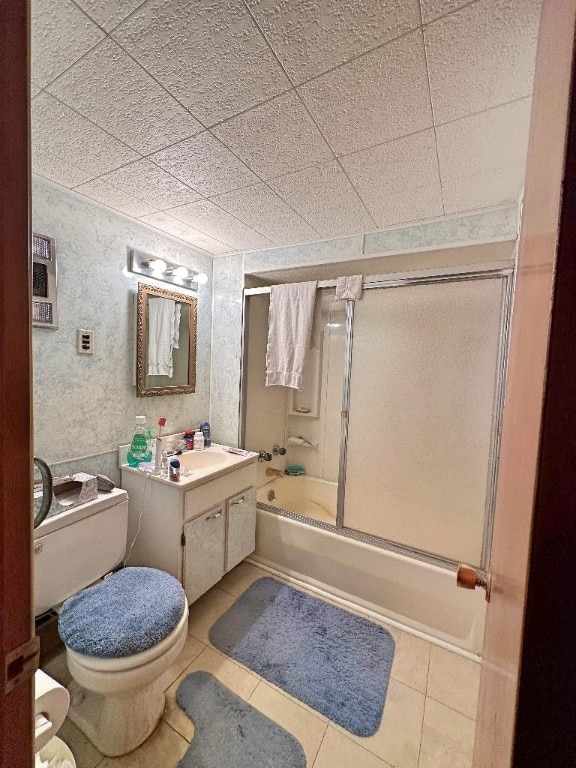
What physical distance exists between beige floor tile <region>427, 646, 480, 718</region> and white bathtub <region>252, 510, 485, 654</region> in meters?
0.07

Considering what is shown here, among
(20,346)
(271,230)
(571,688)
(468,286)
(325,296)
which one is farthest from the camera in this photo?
(325,296)

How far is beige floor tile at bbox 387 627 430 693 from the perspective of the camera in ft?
4.43

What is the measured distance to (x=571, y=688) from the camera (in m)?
0.27

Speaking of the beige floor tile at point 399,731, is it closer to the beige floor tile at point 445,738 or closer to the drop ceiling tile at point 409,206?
the beige floor tile at point 445,738

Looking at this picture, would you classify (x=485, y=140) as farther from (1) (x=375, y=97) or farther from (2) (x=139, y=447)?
(2) (x=139, y=447)

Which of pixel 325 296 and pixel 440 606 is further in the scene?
pixel 325 296

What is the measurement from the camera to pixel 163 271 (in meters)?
1.92

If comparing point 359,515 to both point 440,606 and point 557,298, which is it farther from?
point 557,298

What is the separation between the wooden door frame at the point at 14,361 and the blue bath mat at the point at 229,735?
1.03 m

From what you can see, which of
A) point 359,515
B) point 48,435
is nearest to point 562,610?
point 359,515

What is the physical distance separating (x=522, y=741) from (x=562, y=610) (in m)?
0.14

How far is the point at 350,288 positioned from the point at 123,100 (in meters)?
1.33

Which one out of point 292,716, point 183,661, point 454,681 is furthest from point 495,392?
point 183,661

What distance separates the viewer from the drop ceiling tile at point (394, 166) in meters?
1.10
